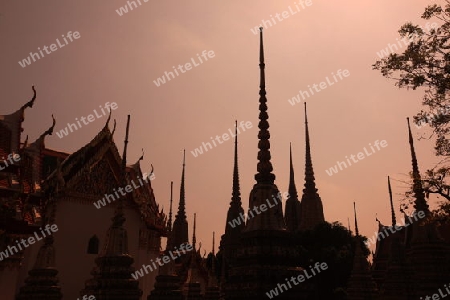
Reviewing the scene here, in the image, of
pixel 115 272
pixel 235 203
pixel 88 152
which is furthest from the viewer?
pixel 235 203

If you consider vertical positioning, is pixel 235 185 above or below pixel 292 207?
above

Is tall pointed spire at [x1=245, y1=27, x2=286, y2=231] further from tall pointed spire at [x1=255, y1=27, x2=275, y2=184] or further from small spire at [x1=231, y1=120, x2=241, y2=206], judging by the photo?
small spire at [x1=231, y1=120, x2=241, y2=206]

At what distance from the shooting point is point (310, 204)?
44.1 m

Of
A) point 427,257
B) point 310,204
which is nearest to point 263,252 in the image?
point 427,257

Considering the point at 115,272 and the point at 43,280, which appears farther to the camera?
the point at 43,280

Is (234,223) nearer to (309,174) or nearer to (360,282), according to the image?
(309,174)

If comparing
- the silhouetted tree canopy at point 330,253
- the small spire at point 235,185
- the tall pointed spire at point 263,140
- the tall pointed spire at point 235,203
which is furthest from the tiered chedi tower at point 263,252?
the small spire at point 235,185

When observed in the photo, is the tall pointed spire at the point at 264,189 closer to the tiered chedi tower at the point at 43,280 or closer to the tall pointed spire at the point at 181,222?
the tiered chedi tower at the point at 43,280

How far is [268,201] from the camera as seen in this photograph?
29.5 ft

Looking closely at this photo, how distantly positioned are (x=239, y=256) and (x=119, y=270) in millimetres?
4644

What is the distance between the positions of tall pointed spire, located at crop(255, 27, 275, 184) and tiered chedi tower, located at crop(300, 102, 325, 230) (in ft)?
105

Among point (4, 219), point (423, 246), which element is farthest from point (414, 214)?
point (4, 219)

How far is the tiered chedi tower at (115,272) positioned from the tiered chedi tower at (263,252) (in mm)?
4286

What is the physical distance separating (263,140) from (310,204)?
35609mm
